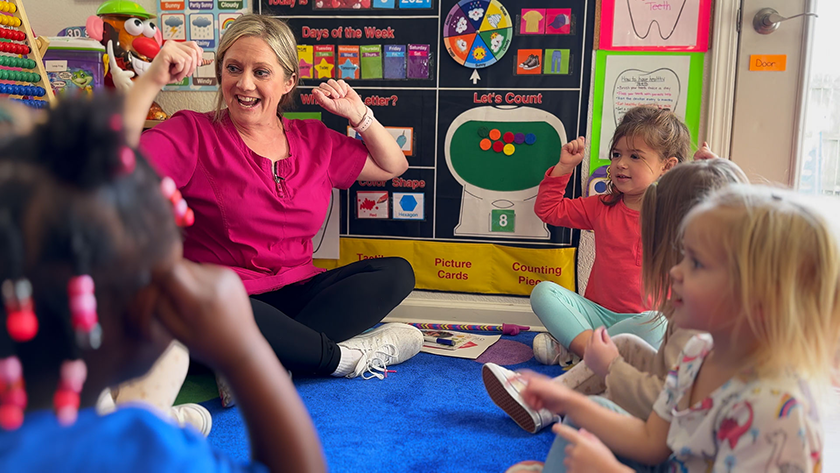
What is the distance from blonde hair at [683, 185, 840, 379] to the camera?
661 millimetres

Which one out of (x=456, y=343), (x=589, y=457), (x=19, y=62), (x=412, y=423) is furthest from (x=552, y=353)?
(x=19, y=62)

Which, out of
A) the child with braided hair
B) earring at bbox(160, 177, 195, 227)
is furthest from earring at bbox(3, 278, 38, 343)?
earring at bbox(160, 177, 195, 227)

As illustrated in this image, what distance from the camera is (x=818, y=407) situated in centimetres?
67

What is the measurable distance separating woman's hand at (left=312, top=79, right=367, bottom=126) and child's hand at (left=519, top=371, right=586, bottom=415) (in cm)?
114

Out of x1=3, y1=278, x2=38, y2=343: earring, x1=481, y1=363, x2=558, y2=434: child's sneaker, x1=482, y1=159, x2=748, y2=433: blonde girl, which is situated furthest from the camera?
x1=481, y1=363, x2=558, y2=434: child's sneaker

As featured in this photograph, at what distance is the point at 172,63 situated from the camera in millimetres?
1319

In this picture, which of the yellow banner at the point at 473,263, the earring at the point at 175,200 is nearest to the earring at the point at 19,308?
the earring at the point at 175,200

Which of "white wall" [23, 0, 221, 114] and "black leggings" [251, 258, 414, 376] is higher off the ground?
"white wall" [23, 0, 221, 114]

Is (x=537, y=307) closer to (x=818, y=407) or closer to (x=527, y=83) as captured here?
(x=527, y=83)

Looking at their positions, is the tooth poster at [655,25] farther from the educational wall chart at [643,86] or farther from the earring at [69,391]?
the earring at [69,391]

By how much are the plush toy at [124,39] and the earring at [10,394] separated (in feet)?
5.24

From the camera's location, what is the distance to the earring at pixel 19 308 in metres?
0.40

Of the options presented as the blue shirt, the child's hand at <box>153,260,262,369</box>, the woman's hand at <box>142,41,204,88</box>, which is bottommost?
the blue shirt

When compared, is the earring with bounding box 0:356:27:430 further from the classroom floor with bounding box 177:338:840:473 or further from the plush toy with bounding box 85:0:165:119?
the plush toy with bounding box 85:0:165:119
